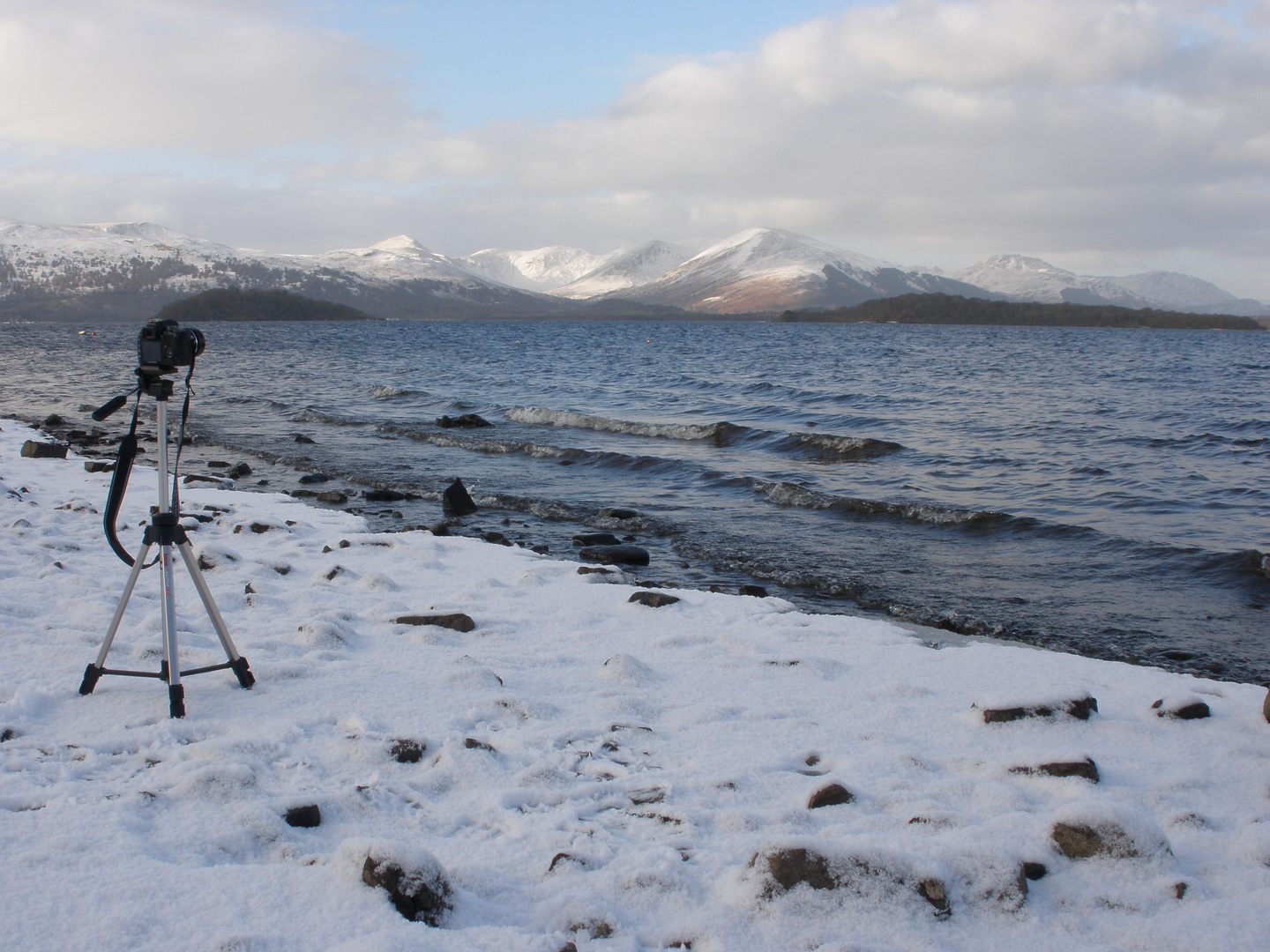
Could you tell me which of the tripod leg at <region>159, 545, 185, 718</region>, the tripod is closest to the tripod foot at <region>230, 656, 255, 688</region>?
the tripod

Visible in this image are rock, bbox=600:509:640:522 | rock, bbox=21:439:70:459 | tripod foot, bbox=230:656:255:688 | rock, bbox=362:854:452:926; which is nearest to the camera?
rock, bbox=362:854:452:926

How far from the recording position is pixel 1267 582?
10.1 metres

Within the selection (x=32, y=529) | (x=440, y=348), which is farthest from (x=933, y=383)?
(x=440, y=348)

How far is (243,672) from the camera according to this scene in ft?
16.7

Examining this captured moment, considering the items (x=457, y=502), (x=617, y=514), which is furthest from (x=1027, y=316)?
(x=457, y=502)

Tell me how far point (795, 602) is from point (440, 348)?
229 ft

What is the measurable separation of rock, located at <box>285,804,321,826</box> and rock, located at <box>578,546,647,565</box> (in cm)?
700

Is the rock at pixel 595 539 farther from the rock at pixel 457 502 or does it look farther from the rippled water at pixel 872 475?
the rock at pixel 457 502

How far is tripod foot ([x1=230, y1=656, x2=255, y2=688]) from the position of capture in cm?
506

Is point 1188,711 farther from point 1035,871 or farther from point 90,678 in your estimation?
point 90,678

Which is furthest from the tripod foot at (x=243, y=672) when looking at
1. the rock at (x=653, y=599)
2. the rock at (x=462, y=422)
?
the rock at (x=462, y=422)

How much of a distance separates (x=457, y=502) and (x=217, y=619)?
348 inches

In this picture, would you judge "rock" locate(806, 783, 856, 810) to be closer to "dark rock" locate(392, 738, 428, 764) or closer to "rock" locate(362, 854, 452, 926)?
"rock" locate(362, 854, 452, 926)

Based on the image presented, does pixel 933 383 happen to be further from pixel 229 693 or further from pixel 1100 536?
pixel 229 693
